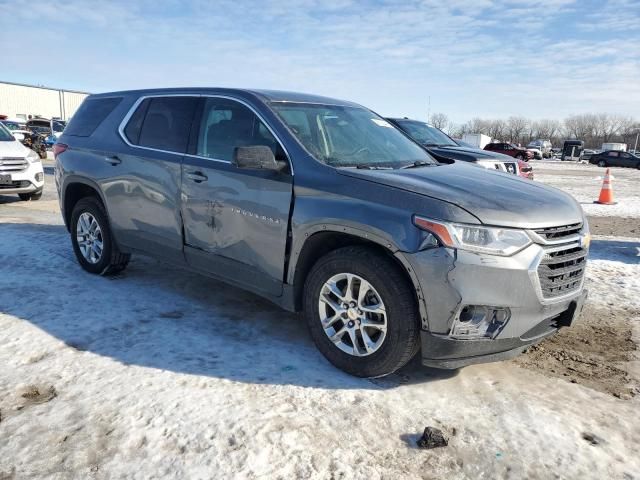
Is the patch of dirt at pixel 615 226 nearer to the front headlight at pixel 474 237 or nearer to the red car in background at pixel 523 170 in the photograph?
the red car in background at pixel 523 170

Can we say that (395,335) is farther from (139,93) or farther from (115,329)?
(139,93)

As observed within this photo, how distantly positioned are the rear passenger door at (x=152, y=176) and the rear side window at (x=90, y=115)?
0.43 metres

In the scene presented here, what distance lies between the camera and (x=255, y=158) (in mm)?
3510

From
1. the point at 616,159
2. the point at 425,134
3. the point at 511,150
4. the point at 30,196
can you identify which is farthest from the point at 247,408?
the point at 616,159

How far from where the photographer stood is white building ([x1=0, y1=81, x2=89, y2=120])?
61000mm

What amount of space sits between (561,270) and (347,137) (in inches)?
73.1

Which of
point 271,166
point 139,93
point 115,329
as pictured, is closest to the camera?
point 271,166

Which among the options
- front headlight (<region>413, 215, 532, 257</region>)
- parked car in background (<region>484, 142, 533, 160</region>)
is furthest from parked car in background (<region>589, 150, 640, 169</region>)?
front headlight (<region>413, 215, 532, 257</region>)

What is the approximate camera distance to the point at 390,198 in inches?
122

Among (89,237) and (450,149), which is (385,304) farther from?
(450,149)

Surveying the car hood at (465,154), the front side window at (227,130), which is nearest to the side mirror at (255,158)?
the front side window at (227,130)

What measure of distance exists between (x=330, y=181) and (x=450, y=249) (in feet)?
3.08

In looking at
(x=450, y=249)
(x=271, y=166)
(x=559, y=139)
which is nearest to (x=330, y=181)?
(x=271, y=166)

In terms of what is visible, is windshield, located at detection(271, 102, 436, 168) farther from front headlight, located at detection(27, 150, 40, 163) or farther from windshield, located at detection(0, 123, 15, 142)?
windshield, located at detection(0, 123, 15, 142)
